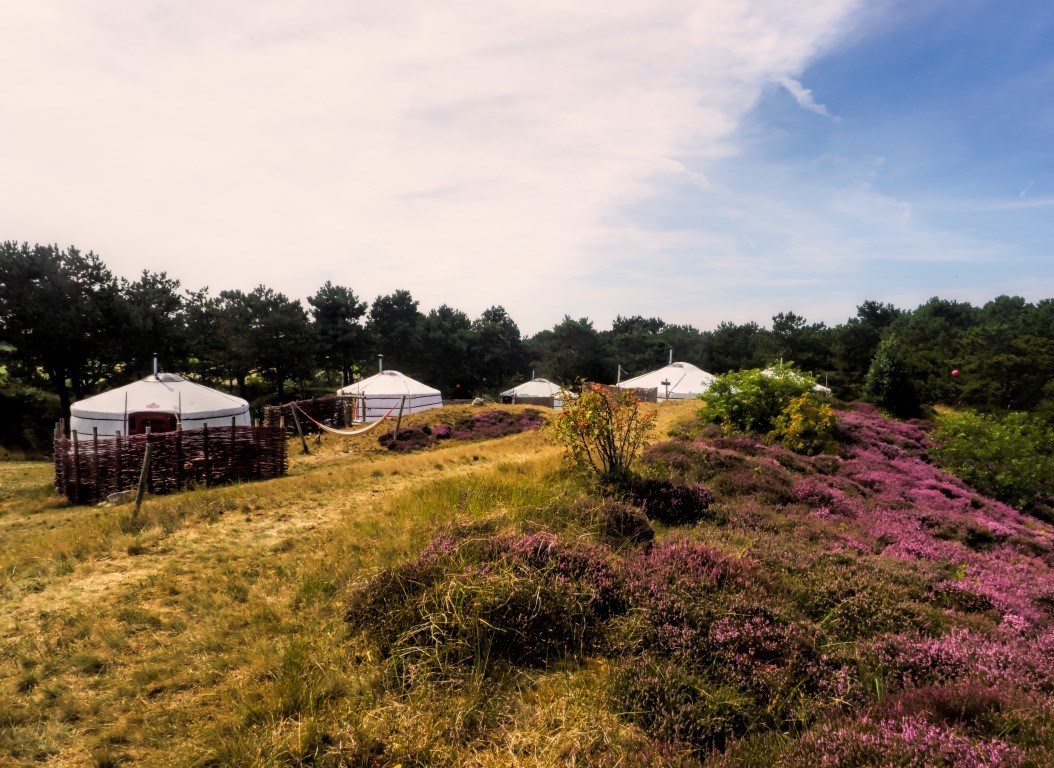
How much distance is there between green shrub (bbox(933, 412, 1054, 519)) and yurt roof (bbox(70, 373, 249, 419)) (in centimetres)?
2401

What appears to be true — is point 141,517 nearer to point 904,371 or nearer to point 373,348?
point 904,371

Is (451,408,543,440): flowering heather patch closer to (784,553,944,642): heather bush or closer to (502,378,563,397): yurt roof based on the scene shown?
(502,378,563,397): yurt roof

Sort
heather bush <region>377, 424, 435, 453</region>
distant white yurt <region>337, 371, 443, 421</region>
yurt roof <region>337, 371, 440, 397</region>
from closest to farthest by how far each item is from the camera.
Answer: heather bush <region>377, 424, 435, 453</region>
distant white yurt <region>337, 371, 443, 421</region>
yurt roof <region>337, 371, 440, 397</region>

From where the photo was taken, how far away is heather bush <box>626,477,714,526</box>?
260 inches

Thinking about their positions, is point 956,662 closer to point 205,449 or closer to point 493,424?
point 205,449

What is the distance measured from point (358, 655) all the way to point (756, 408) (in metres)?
12.1

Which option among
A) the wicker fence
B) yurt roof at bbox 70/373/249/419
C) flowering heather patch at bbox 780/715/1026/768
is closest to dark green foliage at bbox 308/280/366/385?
yurt roof at bbox 70/373/249/419

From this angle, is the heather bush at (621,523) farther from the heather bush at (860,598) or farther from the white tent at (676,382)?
the white tent at (676,382)

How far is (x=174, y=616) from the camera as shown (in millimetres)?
4918

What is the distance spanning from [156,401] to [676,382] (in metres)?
27.4

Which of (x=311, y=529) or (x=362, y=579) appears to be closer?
(x=362, y=579)

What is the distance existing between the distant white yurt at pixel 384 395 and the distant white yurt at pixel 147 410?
998 cm

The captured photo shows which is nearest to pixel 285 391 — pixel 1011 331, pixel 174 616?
pixel 174 616

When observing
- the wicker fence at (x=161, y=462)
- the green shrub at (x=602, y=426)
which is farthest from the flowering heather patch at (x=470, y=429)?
the green shrub at (x=602, y=426)
